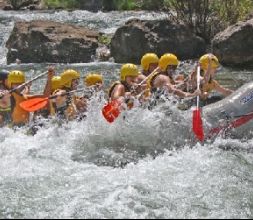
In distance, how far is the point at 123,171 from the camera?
805cm

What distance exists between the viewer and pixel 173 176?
7.77 m

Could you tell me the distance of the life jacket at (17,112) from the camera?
378 inches

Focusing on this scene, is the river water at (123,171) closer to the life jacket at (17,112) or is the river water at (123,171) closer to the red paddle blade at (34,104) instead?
the life jacket at (17,112)

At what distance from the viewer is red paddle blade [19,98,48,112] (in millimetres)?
9062

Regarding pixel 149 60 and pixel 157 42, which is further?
pixel 157 42

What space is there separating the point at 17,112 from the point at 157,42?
27.0 ft

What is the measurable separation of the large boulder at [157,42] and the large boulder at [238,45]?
4.29 ft

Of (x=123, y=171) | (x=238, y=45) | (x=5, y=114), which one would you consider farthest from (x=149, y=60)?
(x=238, y=45)

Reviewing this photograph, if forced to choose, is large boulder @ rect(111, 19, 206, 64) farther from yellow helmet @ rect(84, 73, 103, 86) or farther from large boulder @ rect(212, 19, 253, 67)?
yellow helmet @ rect(84, 73, 103, 86)

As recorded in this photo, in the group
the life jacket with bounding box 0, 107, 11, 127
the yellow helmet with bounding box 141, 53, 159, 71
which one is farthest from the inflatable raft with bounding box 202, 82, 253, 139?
the life jacket with bounding box 0, 107, 11, 127

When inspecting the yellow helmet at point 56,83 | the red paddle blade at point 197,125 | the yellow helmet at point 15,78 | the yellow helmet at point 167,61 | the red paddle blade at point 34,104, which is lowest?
the red paddle blade at point 197,125

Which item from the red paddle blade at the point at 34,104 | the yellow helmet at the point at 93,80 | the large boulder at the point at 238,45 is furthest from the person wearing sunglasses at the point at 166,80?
the large boulder at the point at 238,45

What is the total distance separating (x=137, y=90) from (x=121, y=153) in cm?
134

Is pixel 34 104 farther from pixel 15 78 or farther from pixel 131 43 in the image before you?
pixel 131 43
